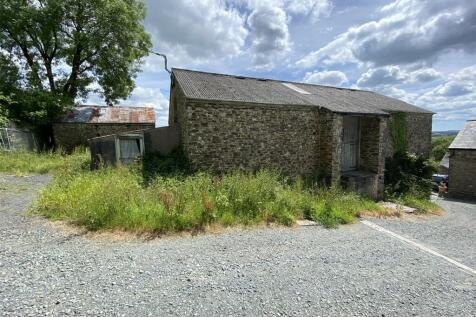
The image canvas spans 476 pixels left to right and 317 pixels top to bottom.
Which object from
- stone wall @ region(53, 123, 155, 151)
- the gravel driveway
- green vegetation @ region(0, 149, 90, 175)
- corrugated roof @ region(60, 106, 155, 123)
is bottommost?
the gravel driveway

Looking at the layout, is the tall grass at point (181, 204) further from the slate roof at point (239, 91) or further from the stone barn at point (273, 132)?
the slate roof at point (239, 91)

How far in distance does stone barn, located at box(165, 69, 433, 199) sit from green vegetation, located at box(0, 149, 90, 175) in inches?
180

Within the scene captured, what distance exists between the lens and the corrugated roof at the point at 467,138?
15.6 metres

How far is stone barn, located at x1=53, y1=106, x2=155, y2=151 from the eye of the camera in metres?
15.7

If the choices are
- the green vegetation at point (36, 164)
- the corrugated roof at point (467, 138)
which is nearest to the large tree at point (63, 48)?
the green vegetation at point (36, 164)

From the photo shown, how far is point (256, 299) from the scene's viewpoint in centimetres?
291

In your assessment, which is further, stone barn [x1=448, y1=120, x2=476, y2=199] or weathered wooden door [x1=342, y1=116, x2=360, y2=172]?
stone barn [x1=448, y1=120, x2=476, y2=199]

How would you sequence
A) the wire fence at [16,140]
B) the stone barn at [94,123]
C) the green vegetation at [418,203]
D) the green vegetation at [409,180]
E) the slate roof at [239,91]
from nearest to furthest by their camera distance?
the slate roof at [239,91], the green vegetation at [418,203], the green vegetation at [409,180], the wire fence at [16,140], the stone barn at [94,123]

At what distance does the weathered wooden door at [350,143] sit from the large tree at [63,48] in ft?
52.5

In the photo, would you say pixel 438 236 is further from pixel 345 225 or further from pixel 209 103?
pixel 209 103

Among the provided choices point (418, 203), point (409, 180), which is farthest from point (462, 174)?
point (418, 203)

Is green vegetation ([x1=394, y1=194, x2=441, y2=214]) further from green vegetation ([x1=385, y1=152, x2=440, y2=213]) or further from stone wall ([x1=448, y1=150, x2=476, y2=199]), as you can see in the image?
stone wall ([x1=448, y1=150, x2=476, y2=199])

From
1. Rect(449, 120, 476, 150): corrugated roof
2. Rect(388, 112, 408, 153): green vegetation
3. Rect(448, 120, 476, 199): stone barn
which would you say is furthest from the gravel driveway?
Rect(449, 120, 476, 150): corrugated roof

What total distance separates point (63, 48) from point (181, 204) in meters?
17.8
